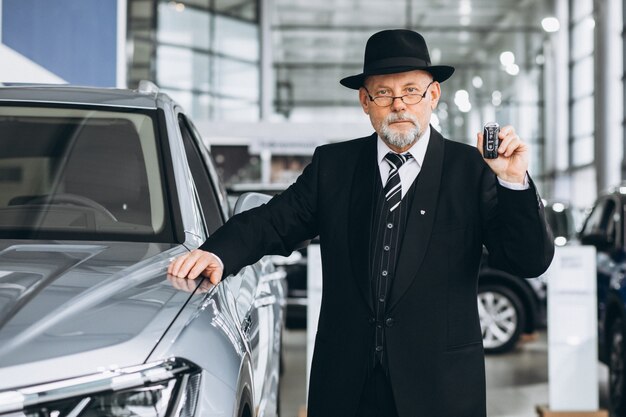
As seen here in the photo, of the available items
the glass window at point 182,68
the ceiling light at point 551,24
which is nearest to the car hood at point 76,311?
the glass window at point 182,68

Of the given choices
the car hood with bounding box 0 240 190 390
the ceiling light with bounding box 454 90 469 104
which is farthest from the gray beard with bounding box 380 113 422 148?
the ceiling light with bounding box 454 90 469 104

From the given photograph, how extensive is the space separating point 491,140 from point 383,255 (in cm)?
46

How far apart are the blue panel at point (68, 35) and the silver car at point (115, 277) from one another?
2.12m

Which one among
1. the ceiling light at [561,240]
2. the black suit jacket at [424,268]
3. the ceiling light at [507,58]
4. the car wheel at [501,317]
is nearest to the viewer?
the black suit jacket at [424,268]

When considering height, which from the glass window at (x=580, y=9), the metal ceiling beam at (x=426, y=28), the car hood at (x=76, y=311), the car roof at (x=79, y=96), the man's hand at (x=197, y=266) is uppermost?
the glass window at (x=580, y=9)

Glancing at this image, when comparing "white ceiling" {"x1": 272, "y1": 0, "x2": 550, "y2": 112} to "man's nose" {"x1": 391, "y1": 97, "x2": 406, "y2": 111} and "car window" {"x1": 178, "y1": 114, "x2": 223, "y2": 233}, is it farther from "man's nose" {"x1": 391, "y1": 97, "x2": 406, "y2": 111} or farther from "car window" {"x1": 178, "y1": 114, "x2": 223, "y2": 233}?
"man's nose" {"x1": 391, "y1": 97, "x2": 406, "y2": 111}

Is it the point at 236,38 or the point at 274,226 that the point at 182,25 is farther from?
the point at 274,226

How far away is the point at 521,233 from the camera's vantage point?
2.42 meters

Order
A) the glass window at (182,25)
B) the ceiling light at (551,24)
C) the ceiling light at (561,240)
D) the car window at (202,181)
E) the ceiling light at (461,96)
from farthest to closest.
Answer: the ceiling light at (461,96) → the ceiling light at (551,24) → the glass window at (182,25) → the ceiling light at (561,240) → the car window at (202,181)

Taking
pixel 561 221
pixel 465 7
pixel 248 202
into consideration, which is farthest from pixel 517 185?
pixel 465 7

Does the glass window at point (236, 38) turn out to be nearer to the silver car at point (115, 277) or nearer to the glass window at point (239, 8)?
the glass window at point (239, 8)

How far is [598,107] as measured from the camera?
880 inches

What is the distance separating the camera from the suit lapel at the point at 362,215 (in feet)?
8.57

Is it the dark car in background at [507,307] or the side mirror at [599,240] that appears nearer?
the side mirror at [599,240]
